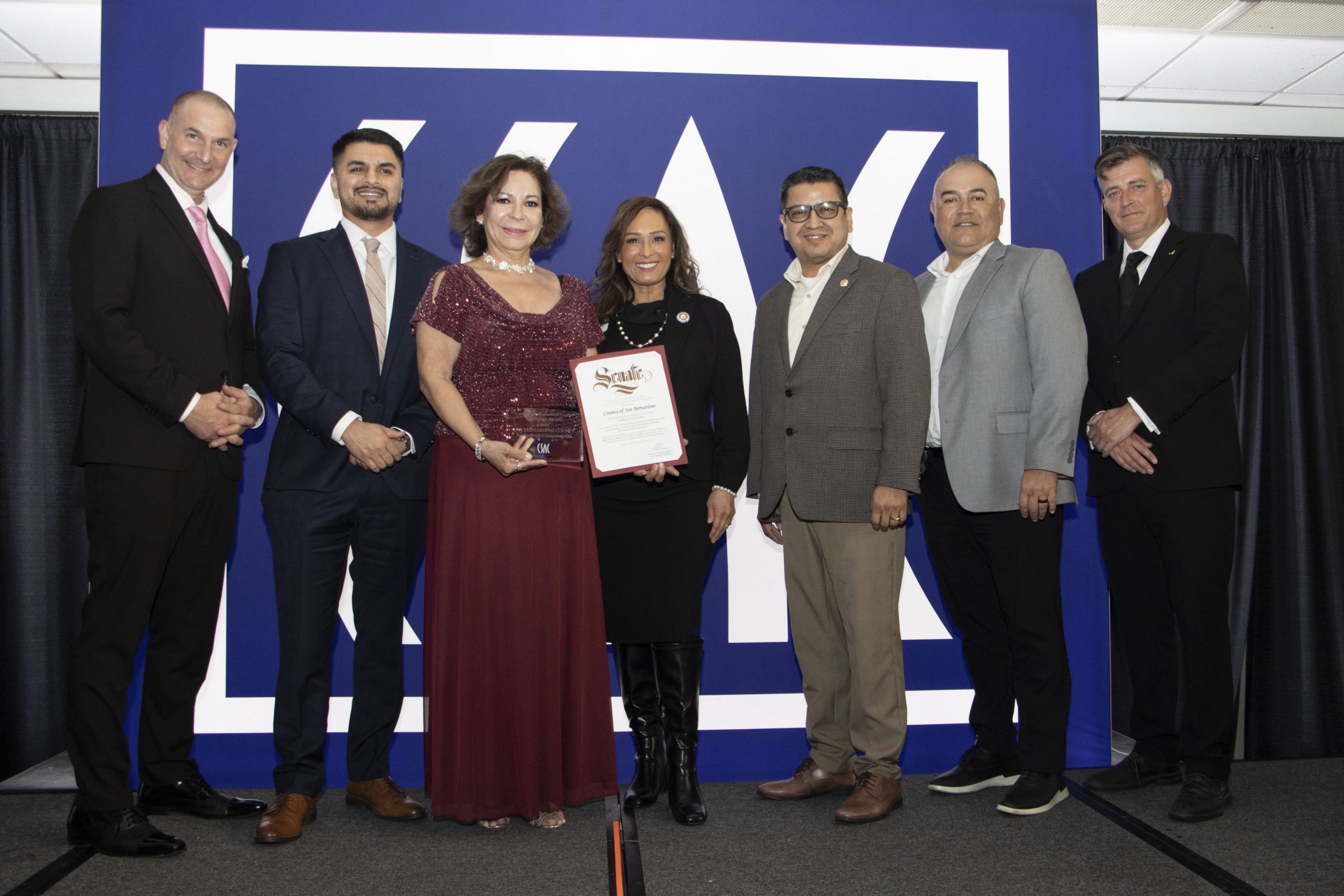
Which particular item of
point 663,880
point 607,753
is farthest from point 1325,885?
point 607,753

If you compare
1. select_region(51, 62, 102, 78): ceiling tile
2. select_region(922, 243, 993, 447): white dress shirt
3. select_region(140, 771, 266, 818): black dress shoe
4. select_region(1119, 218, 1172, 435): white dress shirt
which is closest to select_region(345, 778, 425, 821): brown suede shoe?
select_region(140, 771, 266, 818): black dress shoe

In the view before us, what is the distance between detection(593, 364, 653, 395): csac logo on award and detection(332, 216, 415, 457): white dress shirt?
61 cm

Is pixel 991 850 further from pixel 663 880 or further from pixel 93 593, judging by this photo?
pixel 93 593

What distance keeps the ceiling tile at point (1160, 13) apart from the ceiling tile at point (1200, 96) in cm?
63

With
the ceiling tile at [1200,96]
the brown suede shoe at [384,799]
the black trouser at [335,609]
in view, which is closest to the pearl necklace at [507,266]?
the black trouser at [335,609]

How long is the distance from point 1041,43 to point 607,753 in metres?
3.00

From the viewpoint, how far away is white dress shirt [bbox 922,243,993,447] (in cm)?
279

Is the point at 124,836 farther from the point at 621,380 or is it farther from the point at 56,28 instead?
the point at 56,28

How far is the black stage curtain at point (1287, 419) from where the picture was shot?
447 cm

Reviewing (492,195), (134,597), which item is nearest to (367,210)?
(492,195)

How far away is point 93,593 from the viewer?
7.86 feet

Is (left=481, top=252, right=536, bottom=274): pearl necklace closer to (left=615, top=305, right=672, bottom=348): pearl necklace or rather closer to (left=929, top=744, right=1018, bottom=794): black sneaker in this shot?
(left=615, top=305, right=672, bottom=348): pearl necklace

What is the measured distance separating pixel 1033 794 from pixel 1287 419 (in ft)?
10.0

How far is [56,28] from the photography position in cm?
397
